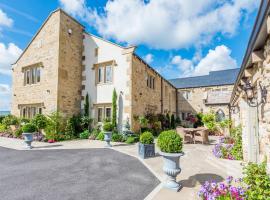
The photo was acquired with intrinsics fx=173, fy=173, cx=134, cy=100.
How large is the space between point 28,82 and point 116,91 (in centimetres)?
879

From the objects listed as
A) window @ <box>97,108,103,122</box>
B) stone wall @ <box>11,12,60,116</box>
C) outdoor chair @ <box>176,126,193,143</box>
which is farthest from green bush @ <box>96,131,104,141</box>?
outdoor chair @ <box>176,126,193,143</box>

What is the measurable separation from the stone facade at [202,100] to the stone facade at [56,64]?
15782 millimetres

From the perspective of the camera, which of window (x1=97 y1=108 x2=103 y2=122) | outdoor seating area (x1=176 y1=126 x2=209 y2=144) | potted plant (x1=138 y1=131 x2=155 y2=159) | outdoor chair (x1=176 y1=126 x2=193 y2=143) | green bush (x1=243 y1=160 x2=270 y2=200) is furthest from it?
window (x1=97 y1=108 x2=103 y2=122)

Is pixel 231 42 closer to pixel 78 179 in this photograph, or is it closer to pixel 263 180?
pixel 263 180

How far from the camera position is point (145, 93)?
14977 millimetres

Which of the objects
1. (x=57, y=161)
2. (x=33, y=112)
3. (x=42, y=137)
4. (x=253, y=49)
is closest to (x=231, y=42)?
(x=253, y=49)

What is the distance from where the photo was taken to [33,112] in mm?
15055

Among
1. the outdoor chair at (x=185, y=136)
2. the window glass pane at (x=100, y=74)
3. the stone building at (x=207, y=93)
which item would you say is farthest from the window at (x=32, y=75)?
the stone building at (x=207, y=93)

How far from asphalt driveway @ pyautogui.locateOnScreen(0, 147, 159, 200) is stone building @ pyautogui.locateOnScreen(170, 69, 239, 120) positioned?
57.2 feet

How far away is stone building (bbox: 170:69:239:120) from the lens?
21.5 meters

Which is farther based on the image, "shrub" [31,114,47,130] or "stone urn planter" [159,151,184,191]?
"shrub" [31,114,47,130]

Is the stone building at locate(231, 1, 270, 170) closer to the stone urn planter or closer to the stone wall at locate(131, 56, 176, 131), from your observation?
the stone urn planter

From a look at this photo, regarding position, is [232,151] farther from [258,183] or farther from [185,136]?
[258,183]

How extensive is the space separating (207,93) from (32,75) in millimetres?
20269
